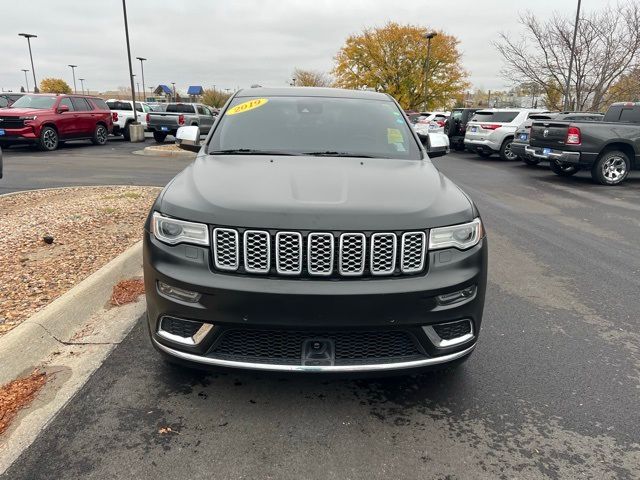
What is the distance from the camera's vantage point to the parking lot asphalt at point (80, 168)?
411 inches

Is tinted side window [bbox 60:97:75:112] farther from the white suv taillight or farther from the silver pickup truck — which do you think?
the white suv taillight

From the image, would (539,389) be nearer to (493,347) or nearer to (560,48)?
(493,347)

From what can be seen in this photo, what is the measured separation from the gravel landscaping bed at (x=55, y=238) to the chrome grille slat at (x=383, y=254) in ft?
8.39

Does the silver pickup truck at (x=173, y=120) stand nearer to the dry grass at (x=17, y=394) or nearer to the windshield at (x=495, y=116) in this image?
the windshield at (x=495, y=116)

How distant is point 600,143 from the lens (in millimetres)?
11172

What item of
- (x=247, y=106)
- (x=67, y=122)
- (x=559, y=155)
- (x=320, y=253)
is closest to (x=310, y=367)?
(x=320, y=253)

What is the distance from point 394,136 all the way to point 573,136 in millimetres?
8932

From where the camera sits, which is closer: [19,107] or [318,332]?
[318,332]

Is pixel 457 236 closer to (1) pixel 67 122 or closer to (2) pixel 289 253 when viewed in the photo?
(2) pixel 289 253

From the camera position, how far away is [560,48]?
24.5 meters

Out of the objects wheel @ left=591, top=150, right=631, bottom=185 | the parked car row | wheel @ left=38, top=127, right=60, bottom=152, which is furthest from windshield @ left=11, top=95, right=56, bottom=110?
wheel @ left=591, top=150, right=631, bottom=185

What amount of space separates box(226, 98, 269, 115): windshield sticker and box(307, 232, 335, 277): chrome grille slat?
2115 millimetres

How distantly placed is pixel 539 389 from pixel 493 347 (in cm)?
54

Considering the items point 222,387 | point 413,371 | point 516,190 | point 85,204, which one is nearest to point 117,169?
point 85,204
